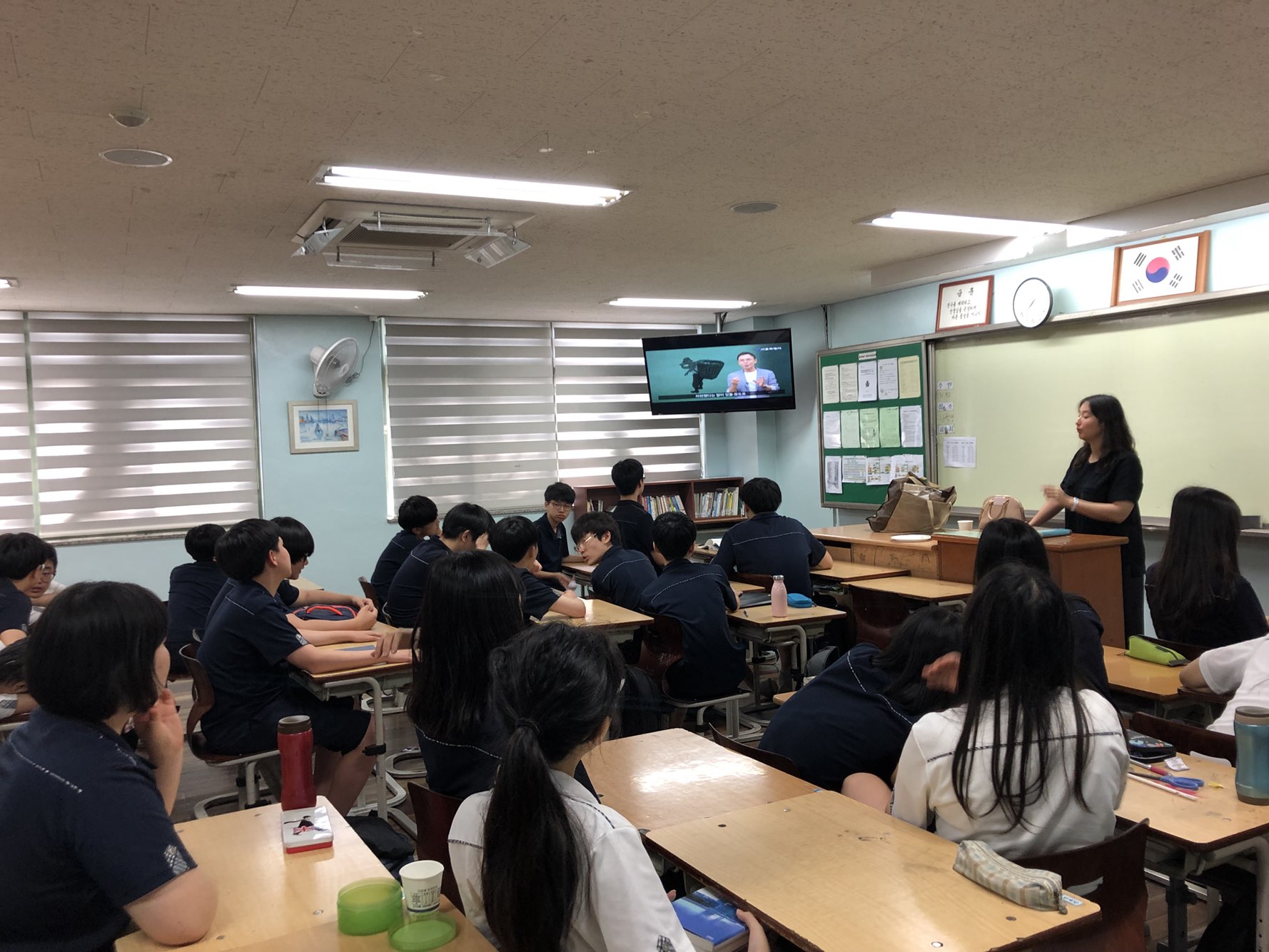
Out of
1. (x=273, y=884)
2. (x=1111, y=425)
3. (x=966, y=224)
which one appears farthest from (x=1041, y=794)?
(x=966, y=224)

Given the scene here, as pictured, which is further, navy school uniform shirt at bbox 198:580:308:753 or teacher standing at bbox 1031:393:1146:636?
teacher standing at bbox 1031:393:1146:636

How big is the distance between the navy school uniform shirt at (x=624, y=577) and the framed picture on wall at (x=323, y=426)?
12.4 ft

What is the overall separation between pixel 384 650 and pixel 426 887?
2.27 metres

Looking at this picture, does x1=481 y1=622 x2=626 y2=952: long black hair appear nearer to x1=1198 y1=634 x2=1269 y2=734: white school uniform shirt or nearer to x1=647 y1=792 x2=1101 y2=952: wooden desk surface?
x1=647 y1=792 x2=1101 y2=952: wooden desk surface

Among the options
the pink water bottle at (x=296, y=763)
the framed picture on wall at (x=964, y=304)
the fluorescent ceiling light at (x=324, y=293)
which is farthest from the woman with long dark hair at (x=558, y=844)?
the framed picture on wall at (x=964, y=304)

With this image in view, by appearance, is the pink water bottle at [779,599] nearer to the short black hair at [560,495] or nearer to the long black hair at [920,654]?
the short black hair at [560,495]

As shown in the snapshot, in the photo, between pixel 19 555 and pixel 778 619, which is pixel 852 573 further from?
pixel 19 555

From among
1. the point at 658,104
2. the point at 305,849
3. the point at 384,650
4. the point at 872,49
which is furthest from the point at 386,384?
the point at 305,849

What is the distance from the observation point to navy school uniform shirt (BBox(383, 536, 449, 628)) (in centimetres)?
460

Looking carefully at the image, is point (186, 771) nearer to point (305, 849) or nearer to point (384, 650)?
point (384, 650)

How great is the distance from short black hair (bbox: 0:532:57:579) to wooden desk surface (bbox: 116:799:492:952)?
102 inches

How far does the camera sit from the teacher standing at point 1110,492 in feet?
15.0

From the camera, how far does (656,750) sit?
8.41ft

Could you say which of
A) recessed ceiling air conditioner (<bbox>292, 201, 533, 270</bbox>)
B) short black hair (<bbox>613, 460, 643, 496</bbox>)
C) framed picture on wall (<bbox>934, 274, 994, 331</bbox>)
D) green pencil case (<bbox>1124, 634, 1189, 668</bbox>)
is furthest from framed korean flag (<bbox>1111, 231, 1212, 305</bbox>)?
recessed ceiling air conditioner (<bbox>292, 201, 533, 270</bbox>)
